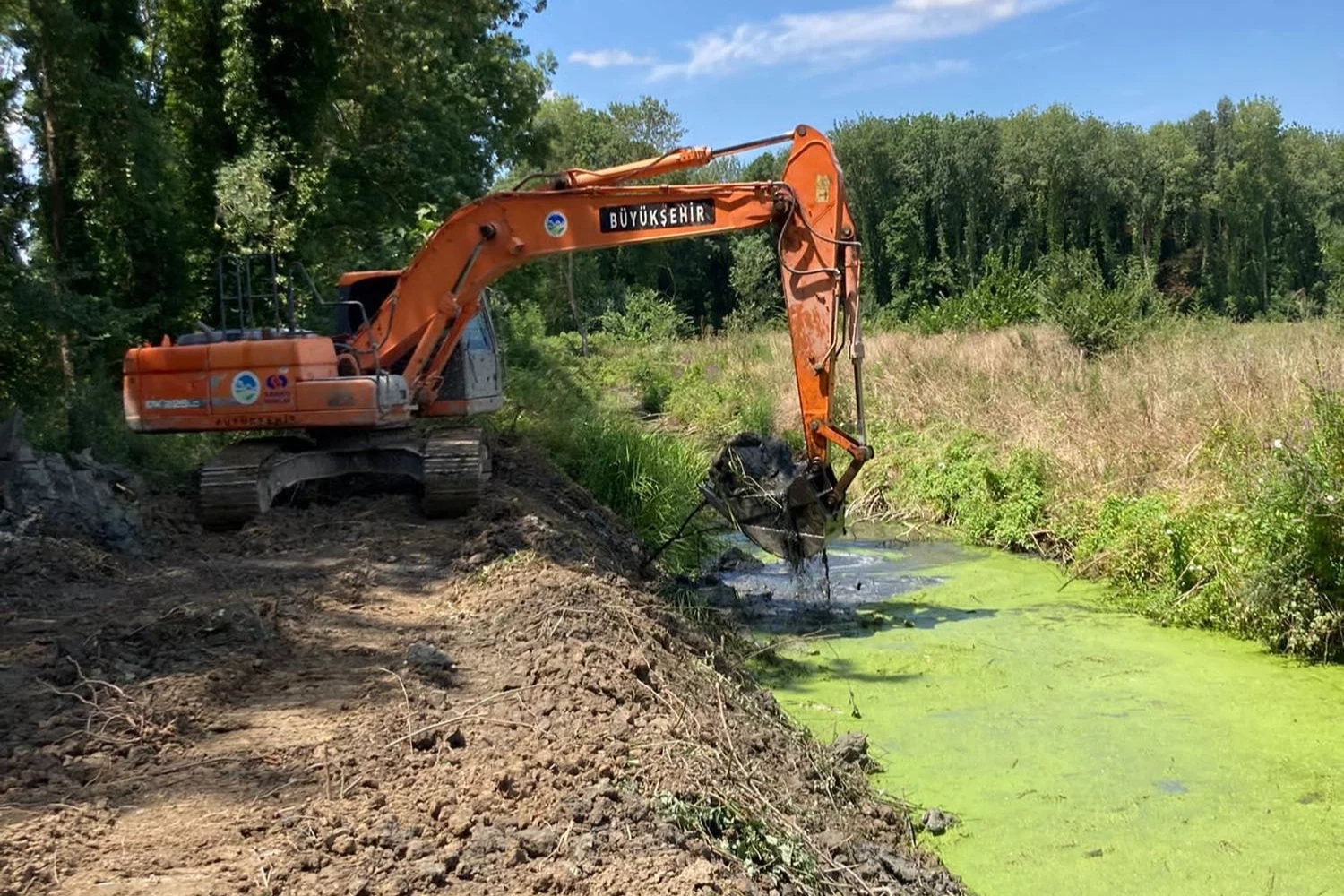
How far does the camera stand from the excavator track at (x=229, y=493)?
28.3ft

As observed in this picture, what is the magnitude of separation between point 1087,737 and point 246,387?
6406mm

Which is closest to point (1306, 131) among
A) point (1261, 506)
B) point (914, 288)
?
point (914, 288)

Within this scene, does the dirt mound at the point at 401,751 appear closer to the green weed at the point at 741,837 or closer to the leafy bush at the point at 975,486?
the green weed at the point at 741,837

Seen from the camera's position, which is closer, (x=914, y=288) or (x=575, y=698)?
(x=575, y=698)

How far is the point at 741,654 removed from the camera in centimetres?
845

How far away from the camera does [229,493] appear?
864 cm

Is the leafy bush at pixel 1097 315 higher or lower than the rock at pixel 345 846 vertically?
higher

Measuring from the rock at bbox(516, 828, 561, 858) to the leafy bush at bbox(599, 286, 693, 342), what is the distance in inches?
987

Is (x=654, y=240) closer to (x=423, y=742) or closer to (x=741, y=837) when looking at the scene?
→ (x=423, y=742)

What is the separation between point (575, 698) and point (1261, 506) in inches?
237

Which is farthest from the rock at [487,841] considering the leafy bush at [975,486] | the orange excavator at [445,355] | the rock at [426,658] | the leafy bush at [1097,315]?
the leafy bush at [1097,315]

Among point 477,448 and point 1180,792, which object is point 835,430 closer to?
point 477,448

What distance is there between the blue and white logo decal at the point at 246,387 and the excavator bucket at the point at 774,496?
11.5ft

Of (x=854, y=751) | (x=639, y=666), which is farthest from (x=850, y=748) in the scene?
(x=639, y=666)
